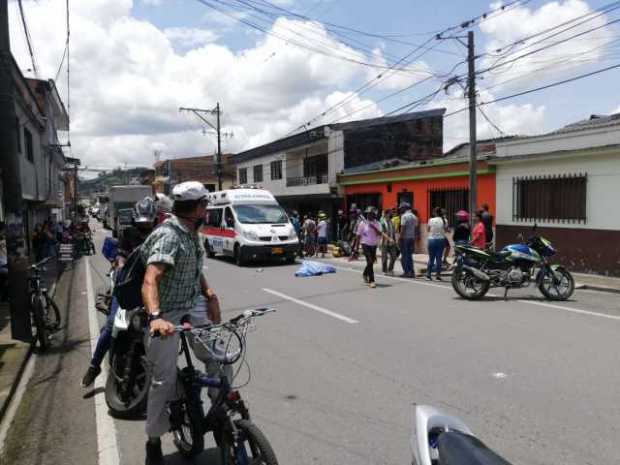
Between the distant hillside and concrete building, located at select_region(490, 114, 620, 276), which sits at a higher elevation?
the distant hillside

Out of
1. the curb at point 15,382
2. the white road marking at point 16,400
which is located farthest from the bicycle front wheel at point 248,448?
the curb at point 15,382

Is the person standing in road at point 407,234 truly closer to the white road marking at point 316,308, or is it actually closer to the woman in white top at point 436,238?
the woman in white top at point 436,238

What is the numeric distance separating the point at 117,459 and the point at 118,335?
1.09 meters

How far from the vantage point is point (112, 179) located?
112000 millimetres

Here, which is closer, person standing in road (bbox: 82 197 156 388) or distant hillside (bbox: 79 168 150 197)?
person standing in road (bbox: 82 197 156 388)

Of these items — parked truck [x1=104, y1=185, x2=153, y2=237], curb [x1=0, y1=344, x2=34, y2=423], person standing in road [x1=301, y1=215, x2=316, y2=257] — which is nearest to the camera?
curb [x1=0, y1=344, x2=34, y2=423]

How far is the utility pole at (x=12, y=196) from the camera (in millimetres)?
6910

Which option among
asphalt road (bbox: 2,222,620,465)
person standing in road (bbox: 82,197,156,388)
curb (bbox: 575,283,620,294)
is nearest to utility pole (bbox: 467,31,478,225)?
curb (bbox: 575,283,620,294)

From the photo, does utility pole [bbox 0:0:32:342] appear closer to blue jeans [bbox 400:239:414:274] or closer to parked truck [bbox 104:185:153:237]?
blue jeans [bbox 400:239:414:274]

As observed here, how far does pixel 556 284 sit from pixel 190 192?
8.24 meters

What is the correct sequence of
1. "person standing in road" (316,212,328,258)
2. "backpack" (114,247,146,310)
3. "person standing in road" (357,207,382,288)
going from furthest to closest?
"person standing in road" (316,212,328,258)
"person standing in road" (357,207,382,288)
"backpack" (114,247,146,310)

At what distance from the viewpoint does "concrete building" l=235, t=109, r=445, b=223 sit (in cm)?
2642

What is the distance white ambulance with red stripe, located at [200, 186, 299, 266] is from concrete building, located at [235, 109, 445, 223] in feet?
29.1

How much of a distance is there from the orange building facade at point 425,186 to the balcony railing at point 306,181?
3.53 meters
